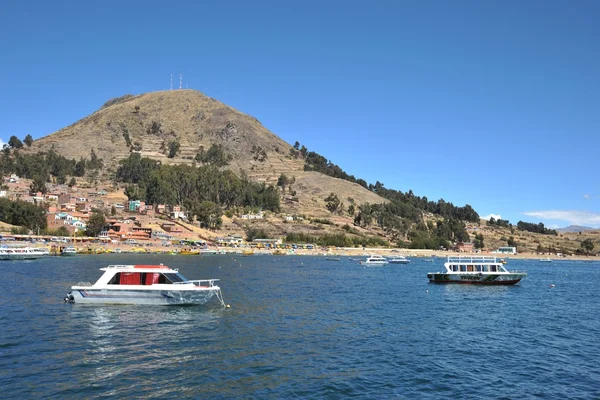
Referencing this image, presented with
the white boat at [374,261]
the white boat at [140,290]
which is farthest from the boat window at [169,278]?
the white boat at [374,261]

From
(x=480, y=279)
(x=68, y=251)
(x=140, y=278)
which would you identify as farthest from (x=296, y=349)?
(x=68, y=251)

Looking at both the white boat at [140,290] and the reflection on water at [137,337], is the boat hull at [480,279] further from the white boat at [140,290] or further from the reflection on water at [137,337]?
the reflection on water at [137,337]

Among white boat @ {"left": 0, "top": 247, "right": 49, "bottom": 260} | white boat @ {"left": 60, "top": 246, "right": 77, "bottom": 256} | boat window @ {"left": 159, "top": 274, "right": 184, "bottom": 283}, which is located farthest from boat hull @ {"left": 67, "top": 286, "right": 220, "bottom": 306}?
white boat @ {"left": 60, "top": 246, "right": 77, "bottom": 256}

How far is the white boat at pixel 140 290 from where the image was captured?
46375 mm

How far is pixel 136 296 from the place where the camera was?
46.8m

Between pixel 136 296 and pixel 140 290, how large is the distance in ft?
2.80

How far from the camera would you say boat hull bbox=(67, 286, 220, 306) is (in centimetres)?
4644

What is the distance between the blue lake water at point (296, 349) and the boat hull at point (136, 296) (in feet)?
3.37

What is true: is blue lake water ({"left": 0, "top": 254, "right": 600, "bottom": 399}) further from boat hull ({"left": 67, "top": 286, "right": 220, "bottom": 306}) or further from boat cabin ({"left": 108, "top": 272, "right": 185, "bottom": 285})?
boat cabin ({"left": 108, "top": 272, "right": 185, "bottom": 285})

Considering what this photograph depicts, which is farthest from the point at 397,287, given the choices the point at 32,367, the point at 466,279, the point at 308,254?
the point at 308,254

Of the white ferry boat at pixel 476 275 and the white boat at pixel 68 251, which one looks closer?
the white ferry boat at pixel 476 275

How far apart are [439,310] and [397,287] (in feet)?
81.4

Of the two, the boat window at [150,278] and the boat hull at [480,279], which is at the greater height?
the boat window at [150,278]

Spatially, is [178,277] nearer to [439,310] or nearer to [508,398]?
[439,310]
